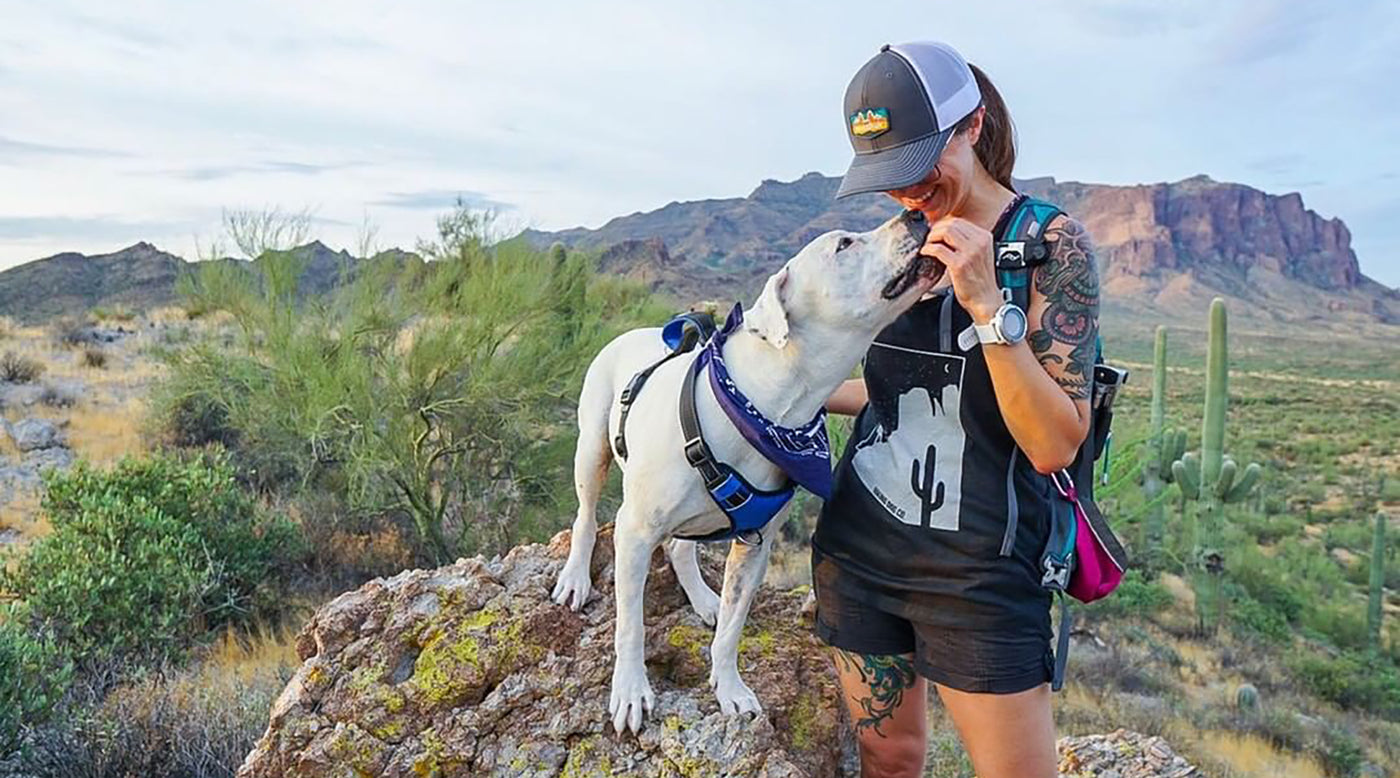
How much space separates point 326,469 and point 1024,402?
893 cm

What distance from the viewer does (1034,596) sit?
2.44 meters

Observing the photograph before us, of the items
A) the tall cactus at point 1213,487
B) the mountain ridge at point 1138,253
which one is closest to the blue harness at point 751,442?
the tall cactus at point 1213,487

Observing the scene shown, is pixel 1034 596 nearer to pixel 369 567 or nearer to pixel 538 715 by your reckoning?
pixel 538 715

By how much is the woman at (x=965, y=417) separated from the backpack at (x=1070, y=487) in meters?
0.03

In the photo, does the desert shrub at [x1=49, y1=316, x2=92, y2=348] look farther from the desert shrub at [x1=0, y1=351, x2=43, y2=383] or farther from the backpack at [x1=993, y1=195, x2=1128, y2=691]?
the backpack at [x1=993, y1=195, x2=1128, y2=691]

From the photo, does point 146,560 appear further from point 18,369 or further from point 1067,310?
point 18,369

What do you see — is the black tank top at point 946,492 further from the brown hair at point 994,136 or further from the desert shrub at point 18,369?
the desert shrub at point 18,369

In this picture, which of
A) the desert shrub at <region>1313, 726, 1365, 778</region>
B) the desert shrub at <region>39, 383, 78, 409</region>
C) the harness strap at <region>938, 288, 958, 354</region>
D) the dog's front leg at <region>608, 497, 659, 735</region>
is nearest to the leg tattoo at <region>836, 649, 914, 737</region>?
the dog's front leg at <region>608, 497, 659, 735</region>

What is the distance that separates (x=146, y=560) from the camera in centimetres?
668

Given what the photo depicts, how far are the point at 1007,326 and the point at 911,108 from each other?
58 cm

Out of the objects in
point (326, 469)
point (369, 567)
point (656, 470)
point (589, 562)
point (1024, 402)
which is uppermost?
point (1024, 402)

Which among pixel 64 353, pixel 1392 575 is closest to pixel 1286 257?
pixel 1392 575

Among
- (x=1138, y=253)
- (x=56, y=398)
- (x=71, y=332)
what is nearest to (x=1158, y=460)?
(x=56, y=398)

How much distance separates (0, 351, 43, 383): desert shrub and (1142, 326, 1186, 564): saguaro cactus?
18.9 meters
